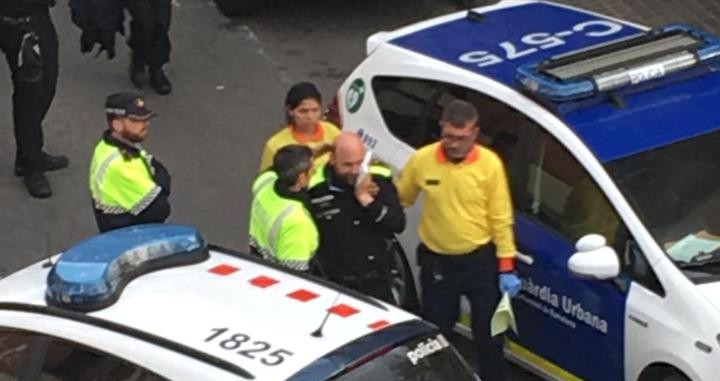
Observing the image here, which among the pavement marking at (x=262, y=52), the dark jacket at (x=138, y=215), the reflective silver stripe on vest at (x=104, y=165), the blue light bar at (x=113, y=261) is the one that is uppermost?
the blue light bar at (x=113, y=261)

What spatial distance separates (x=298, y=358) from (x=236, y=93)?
279 inches

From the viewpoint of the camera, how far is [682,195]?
7.73 m

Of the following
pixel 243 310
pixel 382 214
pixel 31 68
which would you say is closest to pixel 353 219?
pixel 382 214

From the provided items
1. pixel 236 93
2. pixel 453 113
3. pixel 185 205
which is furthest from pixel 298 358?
pixel 236 93

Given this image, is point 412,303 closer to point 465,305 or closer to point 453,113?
point 465,305

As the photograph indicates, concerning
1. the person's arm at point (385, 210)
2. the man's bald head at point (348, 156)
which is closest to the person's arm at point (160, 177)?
the man's bald head at point (348, 156)

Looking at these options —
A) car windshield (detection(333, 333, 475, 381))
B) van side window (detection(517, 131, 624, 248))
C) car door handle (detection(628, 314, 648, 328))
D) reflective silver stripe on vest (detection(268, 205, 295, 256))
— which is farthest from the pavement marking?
car windshield (detection(333, 333, 475, 381))

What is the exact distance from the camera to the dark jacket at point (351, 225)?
7.70 m

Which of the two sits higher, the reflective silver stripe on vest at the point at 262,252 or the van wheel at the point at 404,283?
the reflective silver stripe on vest at the point at 262,252

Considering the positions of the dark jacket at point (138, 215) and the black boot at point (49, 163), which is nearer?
the dark jacket at point (138, 215)

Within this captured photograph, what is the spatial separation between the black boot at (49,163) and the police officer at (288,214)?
3861 millimetres

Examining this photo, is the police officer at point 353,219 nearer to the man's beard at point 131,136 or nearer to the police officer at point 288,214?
the police officer at point 288,214

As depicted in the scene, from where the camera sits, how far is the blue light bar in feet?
19.3

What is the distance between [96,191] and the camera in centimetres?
809
